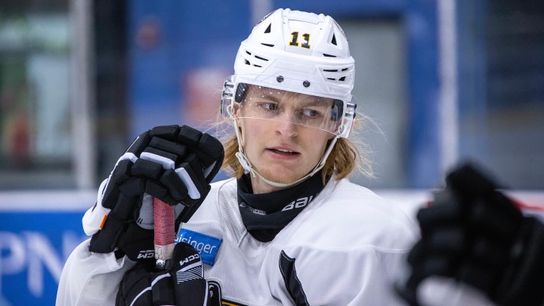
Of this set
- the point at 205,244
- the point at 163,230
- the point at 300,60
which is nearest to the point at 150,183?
the point at 163,230

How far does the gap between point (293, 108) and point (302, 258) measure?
0.98ft

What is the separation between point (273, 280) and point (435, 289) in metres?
0.74

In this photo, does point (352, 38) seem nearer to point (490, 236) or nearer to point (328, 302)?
point (328, 302)

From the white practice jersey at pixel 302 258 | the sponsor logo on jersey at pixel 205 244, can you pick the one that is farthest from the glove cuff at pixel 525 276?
the sponsor logo on jersey at pixel 205 244

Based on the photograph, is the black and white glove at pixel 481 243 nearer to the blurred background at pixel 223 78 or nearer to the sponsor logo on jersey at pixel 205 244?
the sponsor logo on jersey at pixel 205 244

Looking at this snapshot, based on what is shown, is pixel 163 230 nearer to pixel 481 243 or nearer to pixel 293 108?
pixel 293 108

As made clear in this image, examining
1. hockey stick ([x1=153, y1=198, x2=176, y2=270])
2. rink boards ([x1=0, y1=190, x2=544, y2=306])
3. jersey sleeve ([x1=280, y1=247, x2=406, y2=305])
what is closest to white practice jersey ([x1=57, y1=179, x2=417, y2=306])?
jersey sleeve ([x1=280, y1=247, x2=406, y2=305])

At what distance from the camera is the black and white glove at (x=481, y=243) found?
1.22 metres

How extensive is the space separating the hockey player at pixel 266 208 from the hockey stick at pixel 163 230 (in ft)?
0.08

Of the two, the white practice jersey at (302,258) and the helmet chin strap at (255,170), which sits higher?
the helmet chin strap at (255,170)

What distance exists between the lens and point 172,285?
2.02 m

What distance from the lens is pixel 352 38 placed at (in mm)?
5598

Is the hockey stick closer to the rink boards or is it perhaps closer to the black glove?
the black glove

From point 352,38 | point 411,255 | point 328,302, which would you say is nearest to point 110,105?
point 352,38
